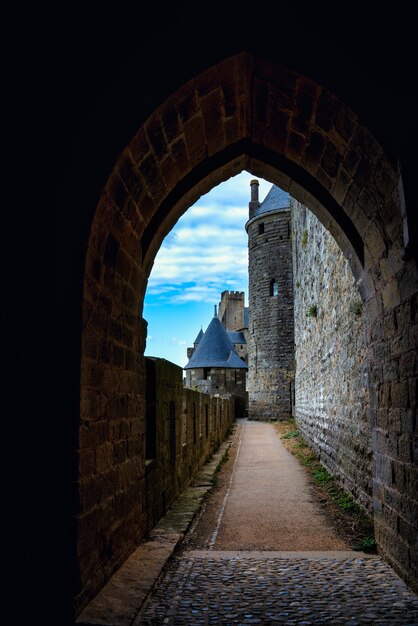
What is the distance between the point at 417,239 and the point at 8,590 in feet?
10.1

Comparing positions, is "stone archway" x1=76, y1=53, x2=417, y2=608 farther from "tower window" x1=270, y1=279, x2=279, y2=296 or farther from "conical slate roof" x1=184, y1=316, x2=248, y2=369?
"conical slate roof" x1=184, y1=316, x2=248, y2=369

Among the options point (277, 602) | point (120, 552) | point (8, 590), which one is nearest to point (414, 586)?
point (277, 602)

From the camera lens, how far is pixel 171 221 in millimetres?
4836

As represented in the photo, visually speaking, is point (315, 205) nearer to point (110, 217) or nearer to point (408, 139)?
point (408, 139)

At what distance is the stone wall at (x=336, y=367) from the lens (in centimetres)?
601

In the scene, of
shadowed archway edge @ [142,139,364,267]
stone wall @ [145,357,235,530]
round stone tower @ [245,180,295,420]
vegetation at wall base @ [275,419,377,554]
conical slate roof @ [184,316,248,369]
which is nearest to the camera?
shadowed archway edge @ [142,139,364,267]

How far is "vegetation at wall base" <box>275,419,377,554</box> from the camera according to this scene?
16.1ft

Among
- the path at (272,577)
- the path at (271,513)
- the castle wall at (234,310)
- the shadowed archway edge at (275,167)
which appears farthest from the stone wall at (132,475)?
the castle wall at (234,310)

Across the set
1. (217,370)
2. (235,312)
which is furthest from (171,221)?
(235,312)

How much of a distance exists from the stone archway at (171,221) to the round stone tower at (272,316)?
70.8 ft

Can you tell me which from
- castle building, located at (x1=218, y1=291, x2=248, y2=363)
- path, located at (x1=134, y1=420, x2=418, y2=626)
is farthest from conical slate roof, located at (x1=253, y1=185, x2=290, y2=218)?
castle building, located at (x1=218, y1=291, x2=248, y2=363)

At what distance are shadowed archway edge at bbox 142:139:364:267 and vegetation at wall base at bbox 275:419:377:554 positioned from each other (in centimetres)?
264

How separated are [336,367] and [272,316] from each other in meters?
18.5

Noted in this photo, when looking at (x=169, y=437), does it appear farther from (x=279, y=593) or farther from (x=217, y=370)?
(x=217, y=370)
